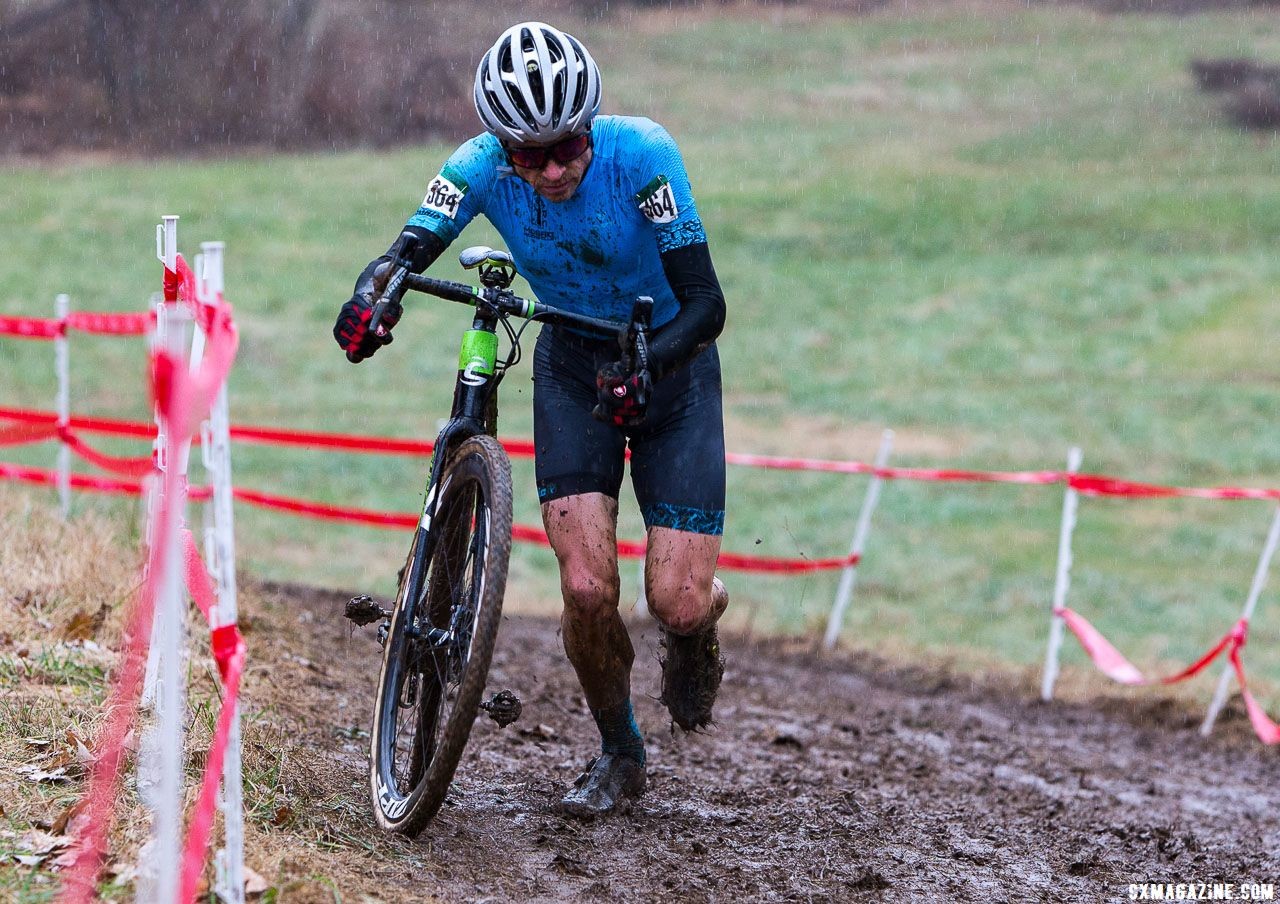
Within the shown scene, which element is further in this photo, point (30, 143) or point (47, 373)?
point (30, 143)

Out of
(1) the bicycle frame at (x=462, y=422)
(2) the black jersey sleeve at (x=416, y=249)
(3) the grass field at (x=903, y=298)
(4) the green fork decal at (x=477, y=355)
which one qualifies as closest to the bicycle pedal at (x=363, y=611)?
(1) the bicycle frame at (x=462, y=422)

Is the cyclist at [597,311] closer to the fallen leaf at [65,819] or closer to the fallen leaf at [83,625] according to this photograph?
the fallen leaf at [65,819]

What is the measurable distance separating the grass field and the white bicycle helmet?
5.80 meters

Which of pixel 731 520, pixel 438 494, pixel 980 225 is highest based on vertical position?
pixel 980 225

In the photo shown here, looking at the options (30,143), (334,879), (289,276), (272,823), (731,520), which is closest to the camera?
(334,879)

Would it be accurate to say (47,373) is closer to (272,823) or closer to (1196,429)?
(1196,429)

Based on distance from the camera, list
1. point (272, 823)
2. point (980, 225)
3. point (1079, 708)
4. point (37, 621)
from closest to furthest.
A: point (272, 823) → point (37, 621) → point (1079, 708) → point (980, 225)

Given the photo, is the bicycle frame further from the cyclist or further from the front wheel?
the cyclist

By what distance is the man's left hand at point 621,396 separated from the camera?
4562 mm

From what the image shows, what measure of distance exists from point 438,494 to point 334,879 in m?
1.38

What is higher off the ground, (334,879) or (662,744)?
(334,879)

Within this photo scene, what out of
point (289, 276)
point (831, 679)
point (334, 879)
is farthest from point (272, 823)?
point (289, 276)

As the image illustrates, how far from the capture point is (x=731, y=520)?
17891 mm

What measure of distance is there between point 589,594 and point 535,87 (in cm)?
164
